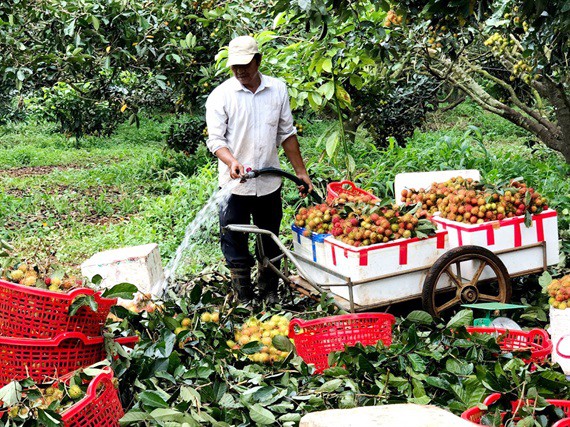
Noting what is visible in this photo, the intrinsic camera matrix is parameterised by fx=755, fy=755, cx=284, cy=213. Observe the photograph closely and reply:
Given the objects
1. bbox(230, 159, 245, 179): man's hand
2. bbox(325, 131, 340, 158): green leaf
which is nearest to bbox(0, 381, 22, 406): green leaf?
bbox(230, 159, 245, 179): man's hand

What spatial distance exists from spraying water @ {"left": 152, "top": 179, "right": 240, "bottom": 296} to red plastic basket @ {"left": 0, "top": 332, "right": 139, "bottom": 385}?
1813 mm

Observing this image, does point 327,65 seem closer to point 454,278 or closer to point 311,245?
point 311,245

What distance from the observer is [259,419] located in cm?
283

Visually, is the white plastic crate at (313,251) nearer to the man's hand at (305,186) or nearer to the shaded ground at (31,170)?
the man's hand at (305,186)

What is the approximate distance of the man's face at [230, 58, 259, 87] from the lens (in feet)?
14.8

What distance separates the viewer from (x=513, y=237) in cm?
432

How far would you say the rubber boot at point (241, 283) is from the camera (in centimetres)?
477

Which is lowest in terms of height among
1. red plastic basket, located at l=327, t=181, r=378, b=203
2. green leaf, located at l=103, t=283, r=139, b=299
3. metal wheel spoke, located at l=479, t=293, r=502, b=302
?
metal wheel spoke, located at l=479, t=293, r=502, b=302

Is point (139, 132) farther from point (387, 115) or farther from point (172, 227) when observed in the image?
point (172, 227)

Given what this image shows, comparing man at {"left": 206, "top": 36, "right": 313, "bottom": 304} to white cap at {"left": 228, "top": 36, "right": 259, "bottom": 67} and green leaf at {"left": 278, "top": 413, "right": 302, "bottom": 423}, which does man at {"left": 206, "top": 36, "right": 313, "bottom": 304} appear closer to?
white cap at {"left": 228, "top": 36, "right": 259, "bottom": 67}

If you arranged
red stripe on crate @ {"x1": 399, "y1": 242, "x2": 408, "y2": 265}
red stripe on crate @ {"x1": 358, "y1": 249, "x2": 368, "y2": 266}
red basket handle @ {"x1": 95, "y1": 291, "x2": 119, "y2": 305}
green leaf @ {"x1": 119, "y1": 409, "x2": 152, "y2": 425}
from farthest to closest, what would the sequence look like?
1. red stripe on crate @ {"x1": 399, "y1": 242, "x2": 408, "y2": 265}
2. red stripe on crate @ {"x1": 358, "y1": 249, "x2": 368, "y2": 266}
3. red basket handle @ {"x1": 95, "y1": 291, "x2": 119, "y2": 305}
4. green leaf @ {"x1": 119, "y1": 409, "x2": 152, "y2": 425}

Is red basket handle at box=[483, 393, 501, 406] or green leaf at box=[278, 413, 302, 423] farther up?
red basket handle at box=[483, 393, 501, 406]

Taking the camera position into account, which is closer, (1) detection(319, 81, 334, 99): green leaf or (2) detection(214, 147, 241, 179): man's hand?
(2) detection(214, 147, 241, 179): man's hand

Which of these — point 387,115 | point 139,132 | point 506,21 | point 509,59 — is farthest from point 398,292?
point 139,132
